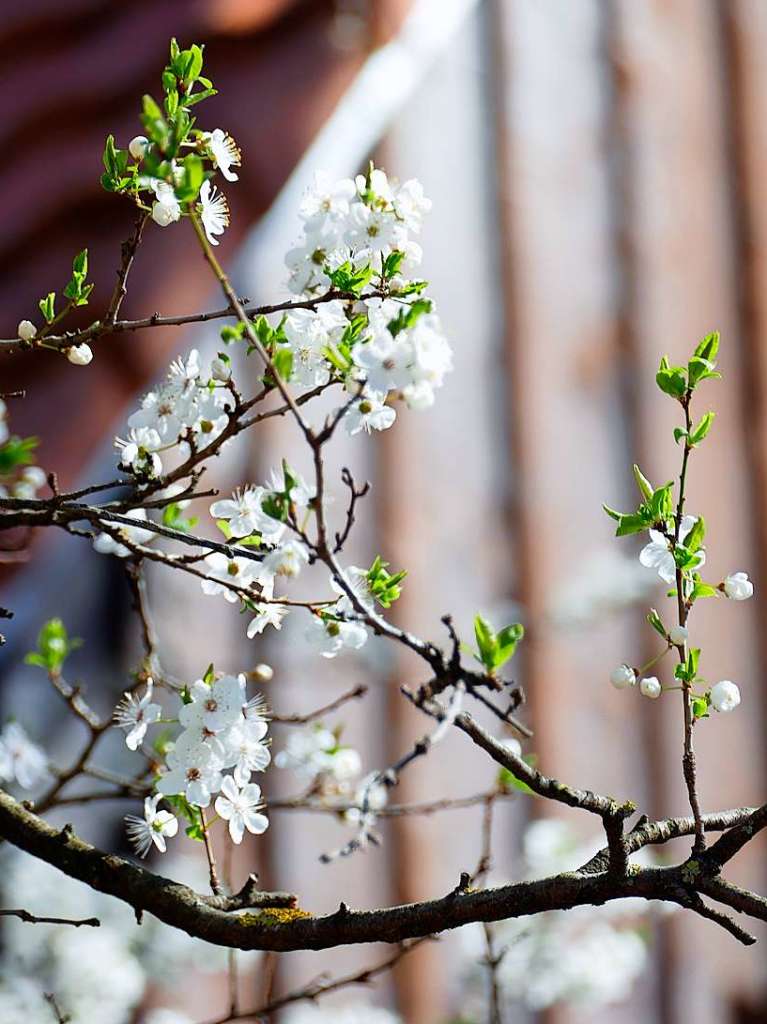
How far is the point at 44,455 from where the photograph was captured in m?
1.45

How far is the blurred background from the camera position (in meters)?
1.51

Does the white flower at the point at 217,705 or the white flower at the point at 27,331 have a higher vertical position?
the white flower at the point at 27,331

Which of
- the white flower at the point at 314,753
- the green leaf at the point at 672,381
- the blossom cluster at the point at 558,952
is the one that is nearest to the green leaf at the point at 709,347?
the green leaf at the point at 672,381

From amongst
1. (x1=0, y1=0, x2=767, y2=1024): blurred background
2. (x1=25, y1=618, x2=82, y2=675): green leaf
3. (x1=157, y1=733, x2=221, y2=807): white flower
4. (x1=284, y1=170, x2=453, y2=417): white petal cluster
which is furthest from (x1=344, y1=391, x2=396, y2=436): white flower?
(x1=0, y1=0, x2=767, y2=1024): blurred background

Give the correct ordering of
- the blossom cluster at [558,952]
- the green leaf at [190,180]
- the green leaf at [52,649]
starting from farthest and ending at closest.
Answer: the blossom cluster at [558,952] → the green leaf at [52,649] → the green leaf at [190,180]

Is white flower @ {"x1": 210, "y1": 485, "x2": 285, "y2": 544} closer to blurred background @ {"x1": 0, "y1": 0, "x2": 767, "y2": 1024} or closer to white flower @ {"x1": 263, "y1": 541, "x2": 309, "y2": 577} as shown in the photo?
white flower @ {"x1": 263, "y1": 541, "x2": 309, "y2": 577}

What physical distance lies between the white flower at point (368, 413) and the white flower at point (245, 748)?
7.4 inches

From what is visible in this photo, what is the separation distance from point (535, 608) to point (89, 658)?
0.70 meters

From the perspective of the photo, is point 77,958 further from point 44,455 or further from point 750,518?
point 750,518

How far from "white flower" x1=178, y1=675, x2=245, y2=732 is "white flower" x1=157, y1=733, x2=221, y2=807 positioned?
13 millimetres

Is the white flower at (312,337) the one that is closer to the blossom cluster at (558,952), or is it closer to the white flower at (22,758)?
the white flower at (22,758)

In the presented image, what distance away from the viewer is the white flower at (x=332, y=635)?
0.67 metres

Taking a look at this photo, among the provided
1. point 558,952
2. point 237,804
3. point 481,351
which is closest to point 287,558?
point 237,804

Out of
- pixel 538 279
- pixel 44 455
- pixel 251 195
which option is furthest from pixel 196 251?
pixel 538 279
